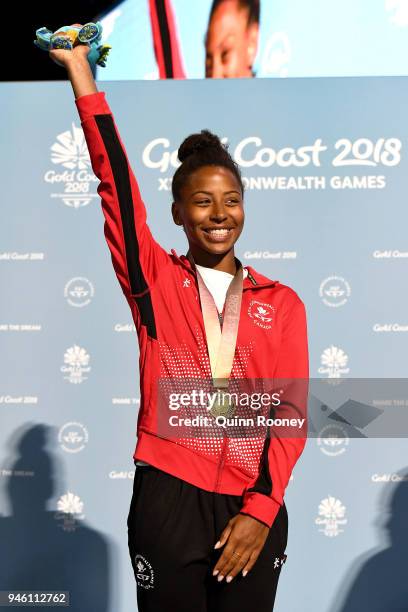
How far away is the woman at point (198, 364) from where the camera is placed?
1590mm

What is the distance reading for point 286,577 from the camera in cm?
324

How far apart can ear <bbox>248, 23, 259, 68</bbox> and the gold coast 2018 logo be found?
238cm

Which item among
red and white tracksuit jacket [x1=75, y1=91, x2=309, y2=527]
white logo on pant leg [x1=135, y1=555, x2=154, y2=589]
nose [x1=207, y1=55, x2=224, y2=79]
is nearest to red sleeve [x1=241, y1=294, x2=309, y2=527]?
red and white tracksuit jacket [x1=75, y1=91, x2=309, y2=527]

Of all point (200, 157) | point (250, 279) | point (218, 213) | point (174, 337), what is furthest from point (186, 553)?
point (200, 157)

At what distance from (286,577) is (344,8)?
2526mm

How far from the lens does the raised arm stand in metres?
1.71

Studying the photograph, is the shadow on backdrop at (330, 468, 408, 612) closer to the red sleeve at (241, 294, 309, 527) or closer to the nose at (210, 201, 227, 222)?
the red sleeve at (241, 294, 309, 527)

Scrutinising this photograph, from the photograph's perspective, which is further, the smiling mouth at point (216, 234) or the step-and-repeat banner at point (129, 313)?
the step-and-repeat banner at point (129, 313)

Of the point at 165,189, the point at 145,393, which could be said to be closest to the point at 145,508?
the point at 145,393

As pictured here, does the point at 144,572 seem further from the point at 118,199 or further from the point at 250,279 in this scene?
the point at 118,199

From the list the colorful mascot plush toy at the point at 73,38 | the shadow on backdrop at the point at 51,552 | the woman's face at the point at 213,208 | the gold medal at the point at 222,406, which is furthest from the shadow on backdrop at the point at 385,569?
the colorful mascot plush toy at the point at 73,38

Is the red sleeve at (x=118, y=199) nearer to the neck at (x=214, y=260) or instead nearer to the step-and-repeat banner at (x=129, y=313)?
the neck at (x=214, y=260)

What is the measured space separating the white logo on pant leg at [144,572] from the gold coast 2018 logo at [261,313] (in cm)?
56

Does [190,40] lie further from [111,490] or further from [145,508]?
[145,508]
